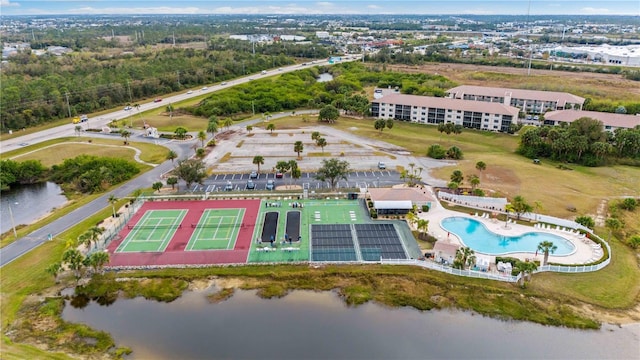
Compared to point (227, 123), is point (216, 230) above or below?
below

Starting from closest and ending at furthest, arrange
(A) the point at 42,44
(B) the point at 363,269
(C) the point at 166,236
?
(B) the point at 363,269, (C) the point at 166,236, (A) the point at 42,44

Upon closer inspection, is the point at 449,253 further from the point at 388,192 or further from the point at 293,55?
the point at 293,55

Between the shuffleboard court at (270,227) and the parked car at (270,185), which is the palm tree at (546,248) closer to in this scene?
the shuffleboard court at (270,227)

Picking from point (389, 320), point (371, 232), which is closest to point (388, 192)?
point (371, 232)

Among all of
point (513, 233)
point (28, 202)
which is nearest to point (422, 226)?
point (513, 233)

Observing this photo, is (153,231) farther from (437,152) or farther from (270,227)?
(437,152)

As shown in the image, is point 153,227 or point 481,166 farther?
point 481,166
